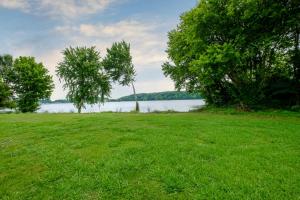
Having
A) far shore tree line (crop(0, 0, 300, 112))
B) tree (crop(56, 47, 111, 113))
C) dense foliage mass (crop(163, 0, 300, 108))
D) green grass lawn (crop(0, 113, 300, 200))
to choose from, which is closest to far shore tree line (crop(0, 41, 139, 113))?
tree (crop(56, 47, 111, 113))

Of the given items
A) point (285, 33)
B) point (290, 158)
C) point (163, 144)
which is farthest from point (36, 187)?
point (285, 33)

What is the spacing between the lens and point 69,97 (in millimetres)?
40375

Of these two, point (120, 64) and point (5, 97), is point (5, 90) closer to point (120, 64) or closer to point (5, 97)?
point (5, 97)

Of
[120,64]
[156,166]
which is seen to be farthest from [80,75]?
[156,166]

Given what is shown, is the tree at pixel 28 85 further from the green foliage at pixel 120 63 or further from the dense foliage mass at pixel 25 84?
the green foliage at pixel 120 63

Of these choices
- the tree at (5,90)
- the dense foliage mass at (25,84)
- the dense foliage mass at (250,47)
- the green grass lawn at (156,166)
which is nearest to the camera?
the green grass lawn at (156,166)

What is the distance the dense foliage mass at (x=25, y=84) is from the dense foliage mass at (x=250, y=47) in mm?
28698

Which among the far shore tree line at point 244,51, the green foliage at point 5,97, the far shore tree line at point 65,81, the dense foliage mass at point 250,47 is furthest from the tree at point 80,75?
the dense foliage mass at point 250,47

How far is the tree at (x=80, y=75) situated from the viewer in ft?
131

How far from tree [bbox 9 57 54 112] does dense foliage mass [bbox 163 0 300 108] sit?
94.0 feet

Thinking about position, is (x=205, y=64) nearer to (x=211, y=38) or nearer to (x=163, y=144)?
(x=211, y=38)

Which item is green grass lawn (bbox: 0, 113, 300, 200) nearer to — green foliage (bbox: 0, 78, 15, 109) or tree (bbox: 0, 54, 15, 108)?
green foliage (bbox: 0, 78, 15, 109)

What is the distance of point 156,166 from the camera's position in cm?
649

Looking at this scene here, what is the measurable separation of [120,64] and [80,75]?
→ 754cm
